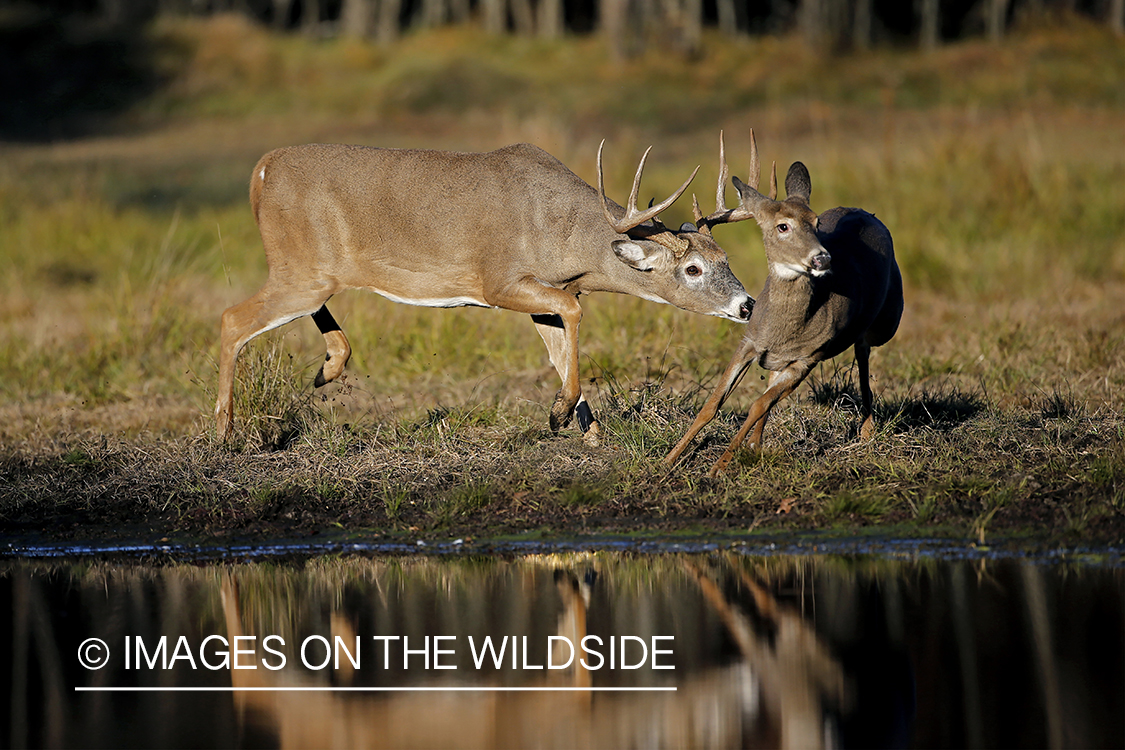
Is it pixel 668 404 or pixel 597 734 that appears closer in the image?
pixel 597 734

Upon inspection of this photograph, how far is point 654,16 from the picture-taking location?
42.1 meters

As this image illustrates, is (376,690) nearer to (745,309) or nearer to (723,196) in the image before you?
(723,196)

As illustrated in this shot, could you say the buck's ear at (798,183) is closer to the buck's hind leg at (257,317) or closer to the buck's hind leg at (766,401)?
the buck's hind leg at (766,401)

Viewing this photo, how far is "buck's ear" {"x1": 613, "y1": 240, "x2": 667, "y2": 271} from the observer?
26.8 ft

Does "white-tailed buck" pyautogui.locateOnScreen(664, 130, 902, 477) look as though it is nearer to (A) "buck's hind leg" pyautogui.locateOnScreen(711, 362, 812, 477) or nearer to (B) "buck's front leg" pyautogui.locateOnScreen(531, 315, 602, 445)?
(A) "buck's hind leg" pyautogui.locateOnScreen(711, 362, 812, 477)

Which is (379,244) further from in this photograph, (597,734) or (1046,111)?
(1046,111)

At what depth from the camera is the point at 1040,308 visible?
1224cm

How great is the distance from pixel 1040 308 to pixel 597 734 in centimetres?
892

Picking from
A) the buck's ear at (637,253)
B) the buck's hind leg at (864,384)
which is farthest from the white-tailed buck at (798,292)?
the buck's ear at (637,253)

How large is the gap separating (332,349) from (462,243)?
1.30 m

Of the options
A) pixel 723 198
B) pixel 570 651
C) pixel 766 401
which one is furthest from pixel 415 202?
pixel 570 651

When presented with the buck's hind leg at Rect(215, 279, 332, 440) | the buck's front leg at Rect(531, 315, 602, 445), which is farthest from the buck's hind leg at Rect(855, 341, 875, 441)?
the buck's hind leg at Rect(215, 279, 332, 440)

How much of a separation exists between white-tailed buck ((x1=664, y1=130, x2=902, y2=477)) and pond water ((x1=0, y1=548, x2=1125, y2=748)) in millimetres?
1189

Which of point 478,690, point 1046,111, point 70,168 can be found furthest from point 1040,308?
point 70,168
